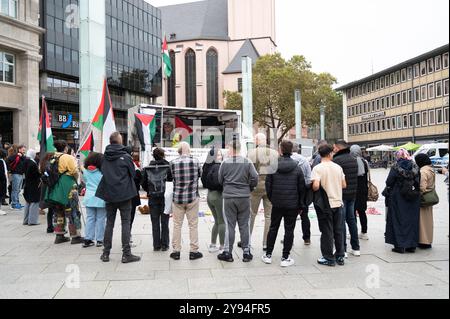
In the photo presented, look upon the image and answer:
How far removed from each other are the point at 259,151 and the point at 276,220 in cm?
117

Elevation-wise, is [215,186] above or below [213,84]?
below

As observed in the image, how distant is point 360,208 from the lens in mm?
8008

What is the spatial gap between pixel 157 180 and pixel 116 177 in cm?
85

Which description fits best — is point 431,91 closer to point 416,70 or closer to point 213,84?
point 416,70

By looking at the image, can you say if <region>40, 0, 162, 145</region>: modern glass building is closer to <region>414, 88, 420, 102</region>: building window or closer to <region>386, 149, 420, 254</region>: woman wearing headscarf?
<region>414, 88, 420, 102</region>: building window

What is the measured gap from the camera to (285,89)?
5844cm

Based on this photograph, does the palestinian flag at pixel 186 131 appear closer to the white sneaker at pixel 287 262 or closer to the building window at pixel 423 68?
the white sneaker at pixel 287 262

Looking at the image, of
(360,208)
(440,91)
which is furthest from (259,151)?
(440,91)

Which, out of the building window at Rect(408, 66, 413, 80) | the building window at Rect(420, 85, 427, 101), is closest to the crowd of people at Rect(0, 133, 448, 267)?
the building window at Rect(420, 85, 427, 101)

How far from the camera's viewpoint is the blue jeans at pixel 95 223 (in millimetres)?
7922

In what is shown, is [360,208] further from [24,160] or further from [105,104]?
[24,160]

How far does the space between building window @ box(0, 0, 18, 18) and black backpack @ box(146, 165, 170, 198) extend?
24.0 meters

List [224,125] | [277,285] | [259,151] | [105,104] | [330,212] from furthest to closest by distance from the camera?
[224,125]
[105,104]
[259,151]
[330,212]
[277,285]

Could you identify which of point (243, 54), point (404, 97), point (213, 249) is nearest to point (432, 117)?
point (404, 97)
